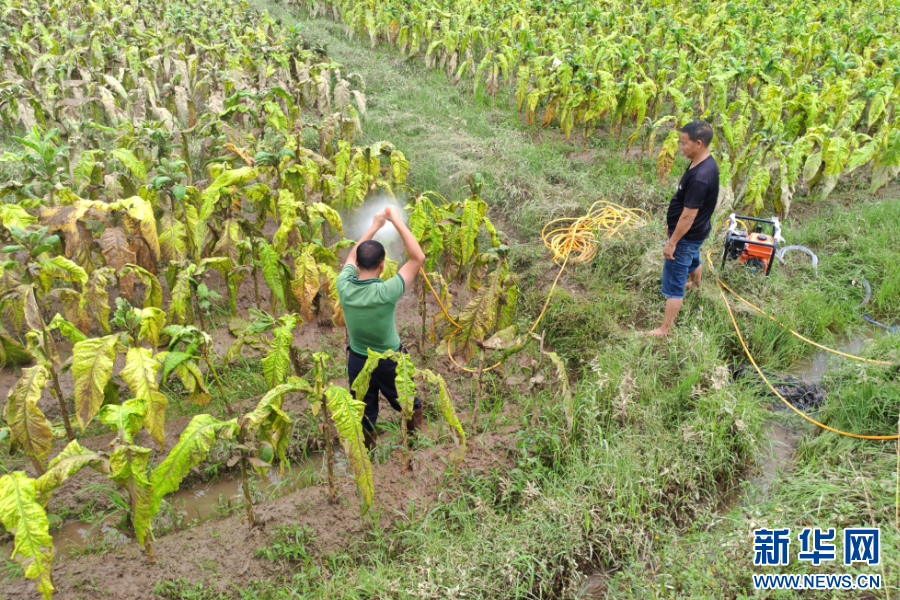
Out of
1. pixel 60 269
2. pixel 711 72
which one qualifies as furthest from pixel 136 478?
pixel 711 72

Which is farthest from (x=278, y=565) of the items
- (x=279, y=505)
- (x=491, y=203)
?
(x=491, y=203)

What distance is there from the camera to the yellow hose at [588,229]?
5.49 m

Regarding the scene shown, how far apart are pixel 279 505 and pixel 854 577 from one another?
285 cm

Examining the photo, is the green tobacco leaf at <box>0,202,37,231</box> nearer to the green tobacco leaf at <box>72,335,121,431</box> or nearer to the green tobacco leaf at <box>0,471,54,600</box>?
the green tobacco leaf at <box>72,335,121,431</box>

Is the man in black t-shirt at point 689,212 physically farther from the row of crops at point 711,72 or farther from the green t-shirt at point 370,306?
the green t-shirt at point 370,306

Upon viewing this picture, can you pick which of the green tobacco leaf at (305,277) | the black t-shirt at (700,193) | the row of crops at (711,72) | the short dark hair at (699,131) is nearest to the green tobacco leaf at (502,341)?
the green tobacco leaf at (305,277)

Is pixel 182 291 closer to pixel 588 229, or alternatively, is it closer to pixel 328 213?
pixel 328 213

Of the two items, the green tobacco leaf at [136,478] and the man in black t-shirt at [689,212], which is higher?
the man in black t-shirt at [689,212]

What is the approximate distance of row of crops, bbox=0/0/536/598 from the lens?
9.38 ft

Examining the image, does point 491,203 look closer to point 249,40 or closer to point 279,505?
point 279,505

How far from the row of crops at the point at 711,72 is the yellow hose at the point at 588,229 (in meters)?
0.86

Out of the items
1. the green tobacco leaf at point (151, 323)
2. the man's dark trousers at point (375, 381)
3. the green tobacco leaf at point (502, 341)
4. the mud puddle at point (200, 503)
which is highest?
the green tobacco leaf at point (151, 323)

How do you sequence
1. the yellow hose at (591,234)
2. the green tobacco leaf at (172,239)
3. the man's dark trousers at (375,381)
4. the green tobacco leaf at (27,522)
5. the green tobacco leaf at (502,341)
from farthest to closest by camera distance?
the yellow hose at (591,234) < the green tobacco leaf at (172,239) < the green tobacco leaf at (502,341) < the man's dark trousers at (375,381) < the green tobacco leaf at (27,522)

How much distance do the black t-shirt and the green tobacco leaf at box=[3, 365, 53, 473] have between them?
12.9 feet
